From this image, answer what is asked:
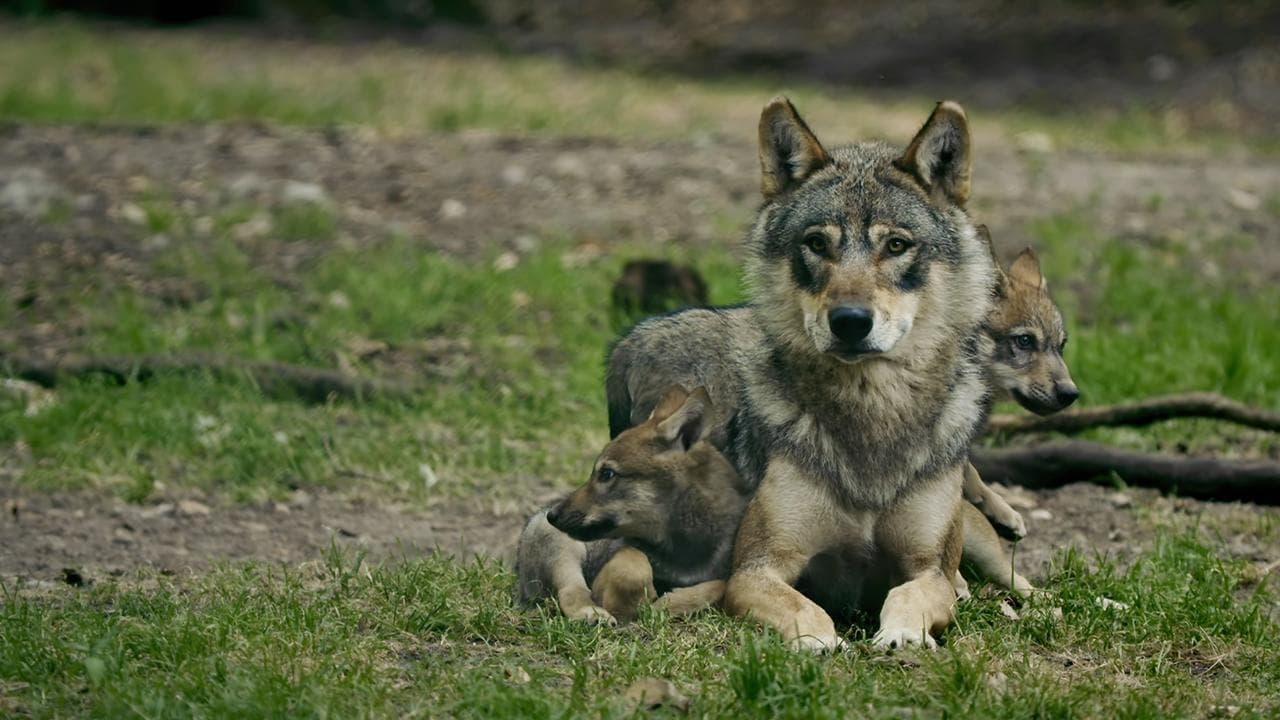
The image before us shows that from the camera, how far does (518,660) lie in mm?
4840

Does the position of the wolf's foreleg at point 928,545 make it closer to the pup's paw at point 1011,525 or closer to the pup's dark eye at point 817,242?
the pup's paw at point 1011,525

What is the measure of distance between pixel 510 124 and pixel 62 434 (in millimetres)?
6601

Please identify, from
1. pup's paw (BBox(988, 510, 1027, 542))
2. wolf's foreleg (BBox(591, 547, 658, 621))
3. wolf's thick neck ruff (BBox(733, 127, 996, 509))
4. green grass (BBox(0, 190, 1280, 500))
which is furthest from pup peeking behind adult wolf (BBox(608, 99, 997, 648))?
green grass (BBox(0, 190, 1280, 500))

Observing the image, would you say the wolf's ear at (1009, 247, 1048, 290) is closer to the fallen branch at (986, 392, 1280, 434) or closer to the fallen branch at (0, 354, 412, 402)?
the fallen branch at (986, 392, 1280, 434)

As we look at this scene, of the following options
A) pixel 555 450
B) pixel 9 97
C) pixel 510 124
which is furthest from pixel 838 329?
pixel 9 97

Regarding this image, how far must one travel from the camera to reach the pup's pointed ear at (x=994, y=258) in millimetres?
5527

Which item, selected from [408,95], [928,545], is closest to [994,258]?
Answer: [928,545]

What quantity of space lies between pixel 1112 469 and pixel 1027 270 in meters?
1.39

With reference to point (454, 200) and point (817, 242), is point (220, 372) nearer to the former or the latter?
point (454, 200)

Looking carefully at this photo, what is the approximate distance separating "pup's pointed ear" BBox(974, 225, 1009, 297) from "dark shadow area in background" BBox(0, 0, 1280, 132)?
36.3 feet

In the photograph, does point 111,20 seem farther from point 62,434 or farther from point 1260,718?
point 1260,718

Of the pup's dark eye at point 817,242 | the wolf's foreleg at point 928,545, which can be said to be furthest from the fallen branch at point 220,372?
the wolf's foreleg at point 928,545

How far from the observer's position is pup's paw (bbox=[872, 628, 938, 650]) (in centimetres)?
488

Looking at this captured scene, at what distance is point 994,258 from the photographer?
223 inches
